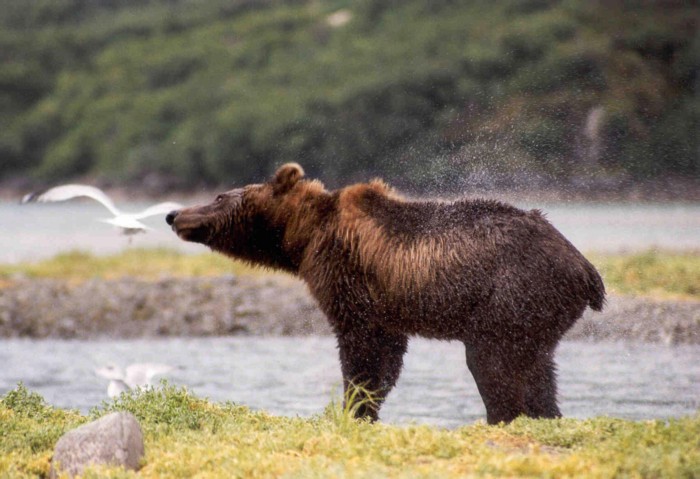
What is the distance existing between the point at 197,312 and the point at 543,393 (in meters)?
11.2

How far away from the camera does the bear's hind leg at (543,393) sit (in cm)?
780

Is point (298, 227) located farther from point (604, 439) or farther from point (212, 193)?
point (212, 193)

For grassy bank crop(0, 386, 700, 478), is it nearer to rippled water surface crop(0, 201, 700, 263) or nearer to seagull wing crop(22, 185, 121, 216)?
seagull wing crop(22, 185, 121, 216)

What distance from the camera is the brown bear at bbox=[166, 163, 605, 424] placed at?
7.38 metres

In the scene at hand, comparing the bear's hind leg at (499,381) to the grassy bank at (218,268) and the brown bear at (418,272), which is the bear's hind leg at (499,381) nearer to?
the brown bear at (418,272)

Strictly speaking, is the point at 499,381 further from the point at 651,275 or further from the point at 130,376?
the point at 651,275

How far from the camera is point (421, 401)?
11141mm

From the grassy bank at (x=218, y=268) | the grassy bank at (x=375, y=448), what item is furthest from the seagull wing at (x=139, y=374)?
the grassy bank at (x=218, y=268)

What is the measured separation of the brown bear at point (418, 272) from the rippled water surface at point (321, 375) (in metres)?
1.61

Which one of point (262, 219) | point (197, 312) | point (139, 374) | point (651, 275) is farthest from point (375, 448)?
point (651, 275)

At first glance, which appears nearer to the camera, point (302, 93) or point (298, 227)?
point (298, 227)

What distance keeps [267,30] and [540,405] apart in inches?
2941

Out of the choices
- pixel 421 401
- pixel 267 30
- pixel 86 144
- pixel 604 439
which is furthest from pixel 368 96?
pixel 604 439

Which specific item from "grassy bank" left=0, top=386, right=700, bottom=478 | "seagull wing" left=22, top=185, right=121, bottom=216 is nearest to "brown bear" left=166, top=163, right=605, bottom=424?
"grassy bank" left=0, top=386, right=700, bottom=478
